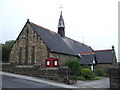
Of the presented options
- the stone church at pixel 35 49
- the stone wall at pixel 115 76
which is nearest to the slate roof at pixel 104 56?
the stone church at pixel 35 49

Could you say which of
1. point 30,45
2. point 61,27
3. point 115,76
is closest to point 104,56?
point 61,27

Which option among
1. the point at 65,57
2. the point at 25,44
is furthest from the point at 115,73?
the point at 25,44

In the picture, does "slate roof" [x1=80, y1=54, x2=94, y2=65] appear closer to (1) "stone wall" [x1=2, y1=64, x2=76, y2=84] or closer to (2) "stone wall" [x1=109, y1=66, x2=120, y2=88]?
(1) "stone wall" [x1=2, y1=64, x2=76, y2=84]

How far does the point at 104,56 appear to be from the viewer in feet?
112

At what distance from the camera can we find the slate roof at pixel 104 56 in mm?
32362

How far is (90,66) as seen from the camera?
96.1ft

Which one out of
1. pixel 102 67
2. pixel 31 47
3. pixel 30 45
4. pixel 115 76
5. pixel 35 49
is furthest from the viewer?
pixel 102 67

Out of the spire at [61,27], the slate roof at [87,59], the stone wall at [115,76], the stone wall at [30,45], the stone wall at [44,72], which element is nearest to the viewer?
Answer: the stone wall at [115,76]

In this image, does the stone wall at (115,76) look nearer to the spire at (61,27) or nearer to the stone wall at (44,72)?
the stone wall at (44,72)

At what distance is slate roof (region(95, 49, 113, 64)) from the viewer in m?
32.4

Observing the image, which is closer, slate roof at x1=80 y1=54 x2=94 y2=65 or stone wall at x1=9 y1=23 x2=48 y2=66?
stone wall at x1=9 y1=23 x2=48 y2=66

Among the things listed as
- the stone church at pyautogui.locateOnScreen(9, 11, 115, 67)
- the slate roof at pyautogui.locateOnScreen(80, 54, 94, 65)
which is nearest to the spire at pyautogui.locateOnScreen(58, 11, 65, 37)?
the stone church at pyautogui.locateOnScreen(9, 11, 115, 67)

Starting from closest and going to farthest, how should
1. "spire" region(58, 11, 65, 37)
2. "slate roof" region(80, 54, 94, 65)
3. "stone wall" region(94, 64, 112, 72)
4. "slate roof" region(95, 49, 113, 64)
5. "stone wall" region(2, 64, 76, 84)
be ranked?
"stone wall" region(2, 64, 76, 84)
"slate roof" region(80, 54, 94, 65)
"stone wall" region(94, 64, 112, 72)
"slate roof" region(95, 49, 113, 64)
"spire" region(58, 11, 65, 37)

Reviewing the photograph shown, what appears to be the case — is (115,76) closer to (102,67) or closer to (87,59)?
(87,59)
